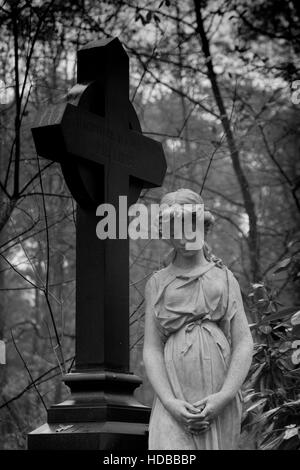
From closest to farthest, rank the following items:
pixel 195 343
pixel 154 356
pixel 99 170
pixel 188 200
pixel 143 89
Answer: pixel 195 343
pixel 154 356
pixel 188 200
pixel 99 170
pixel 143 89

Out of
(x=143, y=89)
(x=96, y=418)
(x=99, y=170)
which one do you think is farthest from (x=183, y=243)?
(x=143, y=89)

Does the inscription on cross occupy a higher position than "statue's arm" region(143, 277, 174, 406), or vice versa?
the inscription on cross

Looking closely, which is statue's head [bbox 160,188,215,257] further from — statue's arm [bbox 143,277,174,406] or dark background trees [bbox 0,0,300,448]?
dark background trees [bbox 0,0,300,448]

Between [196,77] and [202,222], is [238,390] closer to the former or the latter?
[202,222]

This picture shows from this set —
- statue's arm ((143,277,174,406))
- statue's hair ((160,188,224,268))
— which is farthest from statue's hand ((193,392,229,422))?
statue's hair ((160,188,224,268))

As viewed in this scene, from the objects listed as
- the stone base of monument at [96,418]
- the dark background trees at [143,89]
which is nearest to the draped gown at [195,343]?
the stone base of monument at [96,418]

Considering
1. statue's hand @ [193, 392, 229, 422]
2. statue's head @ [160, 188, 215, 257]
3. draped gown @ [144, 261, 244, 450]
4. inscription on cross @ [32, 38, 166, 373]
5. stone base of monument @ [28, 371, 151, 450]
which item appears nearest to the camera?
statue's hand @ [193, 392, 229, 422]

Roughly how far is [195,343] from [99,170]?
1422 mm

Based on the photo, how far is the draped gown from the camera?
15.3 ft

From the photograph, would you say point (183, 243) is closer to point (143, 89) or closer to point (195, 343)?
point (195, 343)

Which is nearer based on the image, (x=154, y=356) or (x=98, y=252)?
(x=154, y=356)

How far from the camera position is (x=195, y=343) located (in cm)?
478

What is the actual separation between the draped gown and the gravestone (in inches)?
16.0

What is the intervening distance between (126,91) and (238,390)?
233 centimetres
